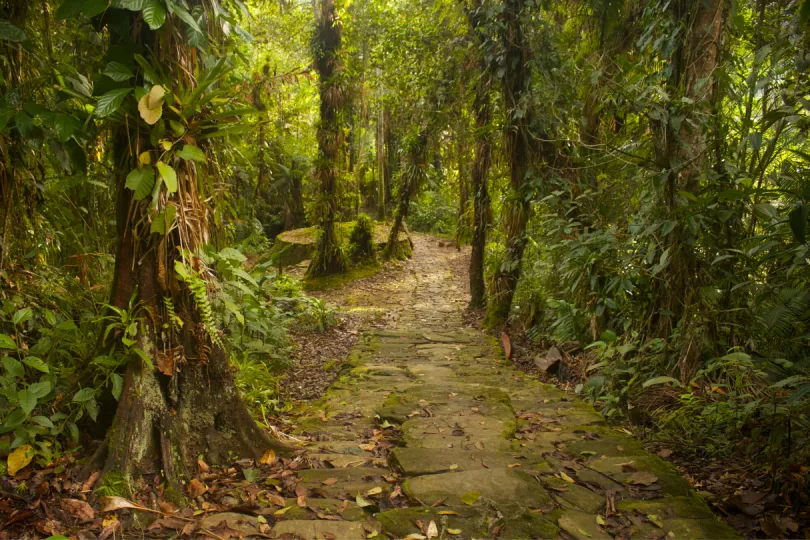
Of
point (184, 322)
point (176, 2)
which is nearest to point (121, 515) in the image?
point (184, 322)

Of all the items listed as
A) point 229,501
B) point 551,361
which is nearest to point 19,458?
point 229,501

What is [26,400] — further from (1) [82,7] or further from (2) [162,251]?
(1) [82,7]

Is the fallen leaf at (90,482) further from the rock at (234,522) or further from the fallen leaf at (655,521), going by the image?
the fallen leaf at (655,521)

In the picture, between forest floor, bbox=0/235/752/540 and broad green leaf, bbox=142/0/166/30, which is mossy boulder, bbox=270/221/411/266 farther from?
broad green leaf, bbox=142/0/166/30

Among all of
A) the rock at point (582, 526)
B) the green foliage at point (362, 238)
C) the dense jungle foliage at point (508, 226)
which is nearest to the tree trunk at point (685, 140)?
the dense jungle foliage at point (508, 226)

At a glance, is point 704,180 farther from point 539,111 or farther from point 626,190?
point 539,111

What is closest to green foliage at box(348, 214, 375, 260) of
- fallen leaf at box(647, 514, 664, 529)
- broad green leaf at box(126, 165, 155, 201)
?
broad green leaf at box(126, 165, 155, 201)

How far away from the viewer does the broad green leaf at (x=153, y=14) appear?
2123mm

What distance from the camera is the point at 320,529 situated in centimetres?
222

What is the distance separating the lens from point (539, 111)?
6.25 meters

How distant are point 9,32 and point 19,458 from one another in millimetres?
1820

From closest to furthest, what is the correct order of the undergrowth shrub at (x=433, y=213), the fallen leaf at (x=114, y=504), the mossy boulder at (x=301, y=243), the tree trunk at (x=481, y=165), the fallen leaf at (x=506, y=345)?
the fallen leaf at (x=114, y=504) < the fallen leaf at (x=506, y=345) < the tree trunk at (x=481, y=165) < the mossy boulder at (x=301, y=243) < the undergrowth shrub at (x=433, y=213)

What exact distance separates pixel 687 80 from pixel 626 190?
3.41 feet

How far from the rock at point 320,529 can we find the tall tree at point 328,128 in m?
8.08
